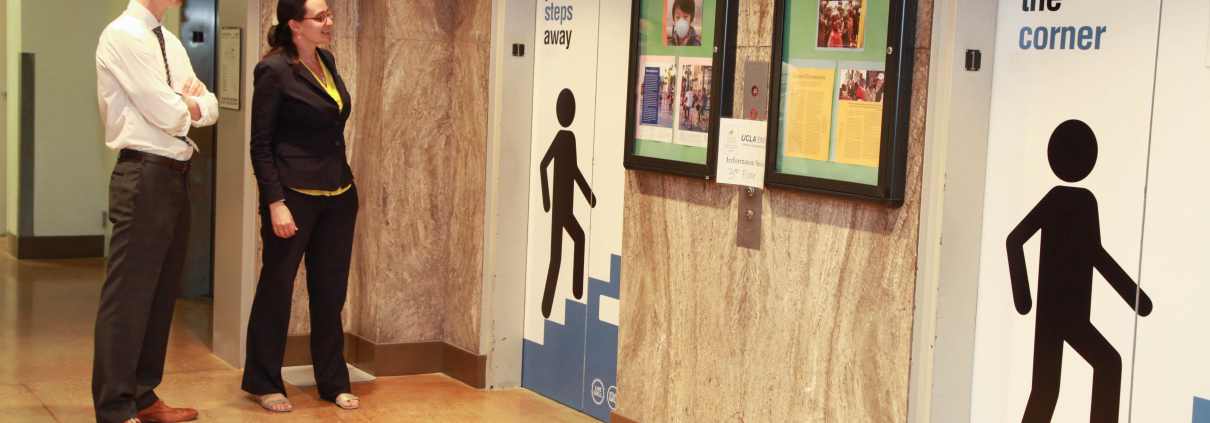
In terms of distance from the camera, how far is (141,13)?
3543 millimetres

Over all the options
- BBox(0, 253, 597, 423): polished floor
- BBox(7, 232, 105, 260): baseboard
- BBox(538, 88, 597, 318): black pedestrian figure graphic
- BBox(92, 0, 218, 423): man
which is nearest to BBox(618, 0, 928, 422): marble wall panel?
BBox(538, 88, 597, 318): black pedestrian figure graphic

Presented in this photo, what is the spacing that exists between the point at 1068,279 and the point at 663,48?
158 cm

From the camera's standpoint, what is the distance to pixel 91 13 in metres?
7.41

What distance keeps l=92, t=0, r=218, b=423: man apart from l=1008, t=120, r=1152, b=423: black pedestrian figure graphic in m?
2.68

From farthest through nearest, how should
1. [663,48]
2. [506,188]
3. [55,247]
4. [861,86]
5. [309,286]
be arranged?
[55,247] → [506,188] → [309,286] → [663,48] → [861,86]

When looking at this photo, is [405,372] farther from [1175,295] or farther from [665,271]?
[1175,295]

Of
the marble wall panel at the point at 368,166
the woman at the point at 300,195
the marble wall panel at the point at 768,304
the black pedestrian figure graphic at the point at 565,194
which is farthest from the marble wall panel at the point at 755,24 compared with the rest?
the marble wall panel at the point at 368,166

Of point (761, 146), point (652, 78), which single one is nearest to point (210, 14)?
point (652, 78)

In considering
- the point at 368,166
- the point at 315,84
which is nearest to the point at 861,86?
the point at 315,84

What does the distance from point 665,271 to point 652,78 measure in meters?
0.69

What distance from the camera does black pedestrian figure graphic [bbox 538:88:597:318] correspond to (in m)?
4.33

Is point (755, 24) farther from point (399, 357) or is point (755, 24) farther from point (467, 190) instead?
point (399, 357)

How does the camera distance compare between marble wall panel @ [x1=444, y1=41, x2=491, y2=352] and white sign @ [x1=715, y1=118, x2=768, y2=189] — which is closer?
white sign @ [x1=715, y1=118, x2=768, y2=189]

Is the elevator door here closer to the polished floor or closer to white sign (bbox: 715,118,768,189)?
the polished floor
